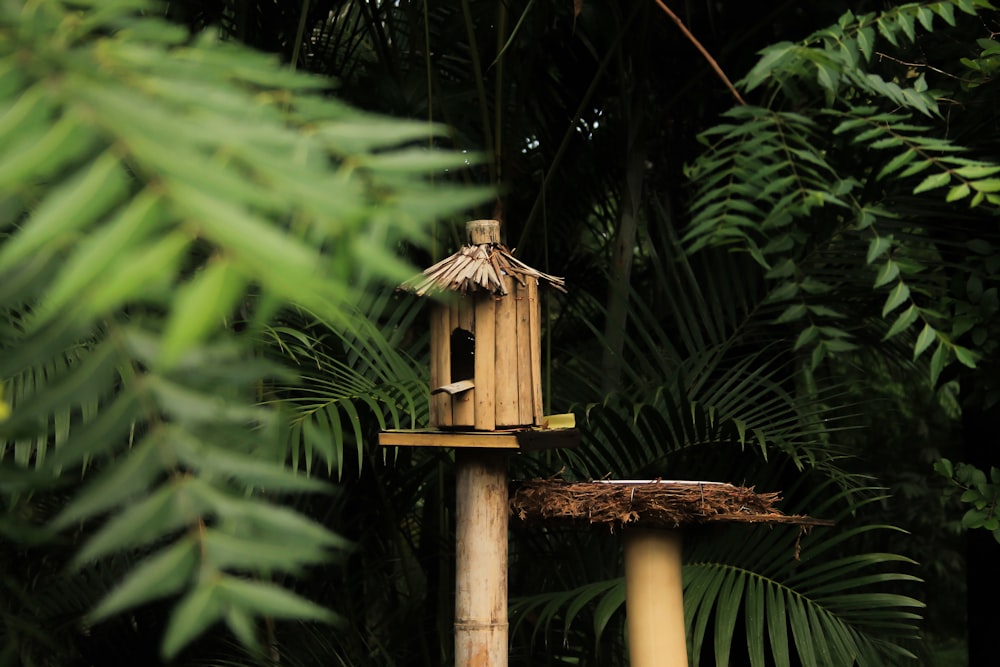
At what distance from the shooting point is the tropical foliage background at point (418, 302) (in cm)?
20

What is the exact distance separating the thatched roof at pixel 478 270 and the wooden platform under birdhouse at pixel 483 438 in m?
0.15

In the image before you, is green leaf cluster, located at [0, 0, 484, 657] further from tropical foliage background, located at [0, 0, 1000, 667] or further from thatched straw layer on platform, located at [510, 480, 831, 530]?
thatched straw layer on platform, located at [510, 480, 831, 530]

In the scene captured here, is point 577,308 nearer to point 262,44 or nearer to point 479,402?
point 262,44

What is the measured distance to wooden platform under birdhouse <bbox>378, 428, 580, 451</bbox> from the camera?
3.53ft

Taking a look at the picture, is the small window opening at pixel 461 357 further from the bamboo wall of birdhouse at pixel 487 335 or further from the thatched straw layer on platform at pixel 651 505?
the thatched straw layer on platform at pixel 651 505

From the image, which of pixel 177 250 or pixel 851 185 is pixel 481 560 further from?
pixel 177 250

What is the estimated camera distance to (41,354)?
0.76ft

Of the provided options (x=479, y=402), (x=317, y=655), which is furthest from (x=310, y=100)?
(x=317, y=655)

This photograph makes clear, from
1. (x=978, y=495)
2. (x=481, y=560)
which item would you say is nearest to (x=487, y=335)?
(x=481, y=560)

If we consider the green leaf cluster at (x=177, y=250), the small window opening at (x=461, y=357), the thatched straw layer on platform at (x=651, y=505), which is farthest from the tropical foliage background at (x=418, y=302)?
the thatched straw layer on platform at (x=651, y=505)

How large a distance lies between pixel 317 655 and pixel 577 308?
89 centimetres

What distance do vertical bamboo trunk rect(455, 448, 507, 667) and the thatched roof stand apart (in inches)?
7.3

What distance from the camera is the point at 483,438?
3.58 feet

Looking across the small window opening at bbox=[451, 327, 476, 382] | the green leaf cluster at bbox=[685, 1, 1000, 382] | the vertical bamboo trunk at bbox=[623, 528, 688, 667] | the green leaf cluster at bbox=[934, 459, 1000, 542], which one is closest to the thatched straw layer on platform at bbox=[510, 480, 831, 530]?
the vertical bamboo trunk at bbox=[623, 528, 688, 667]
